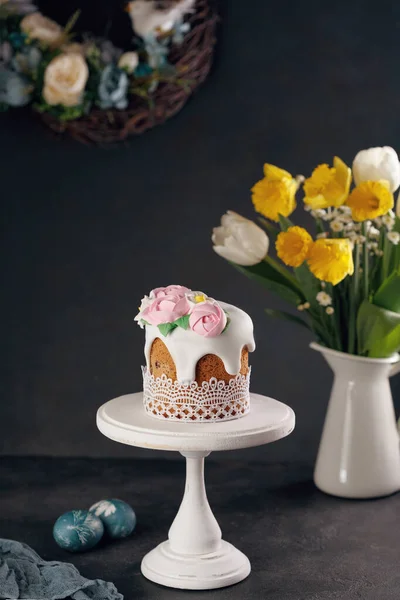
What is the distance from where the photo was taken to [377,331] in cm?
199

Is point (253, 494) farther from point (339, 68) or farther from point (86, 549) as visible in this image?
point (339, 68)

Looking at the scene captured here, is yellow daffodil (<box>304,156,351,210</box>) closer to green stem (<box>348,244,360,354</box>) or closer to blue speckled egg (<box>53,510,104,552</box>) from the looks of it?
green stem (<box>348,244,360,354</box>)

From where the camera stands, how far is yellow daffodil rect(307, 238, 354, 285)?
179 cm

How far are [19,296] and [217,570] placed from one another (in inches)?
39.8

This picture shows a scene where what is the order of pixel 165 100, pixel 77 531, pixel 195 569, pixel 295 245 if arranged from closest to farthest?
pixel 195 569 → pixel 77 531 → pixel 295 245 → pixel 165 100

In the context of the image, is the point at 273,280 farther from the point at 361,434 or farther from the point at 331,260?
the point at 361,434

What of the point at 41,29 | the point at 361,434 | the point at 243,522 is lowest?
the point at 243,522

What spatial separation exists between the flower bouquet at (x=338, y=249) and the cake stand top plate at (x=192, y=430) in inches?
15.1

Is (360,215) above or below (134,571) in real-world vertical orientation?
above

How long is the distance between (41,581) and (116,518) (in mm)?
235

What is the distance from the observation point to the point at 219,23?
7.30 ft

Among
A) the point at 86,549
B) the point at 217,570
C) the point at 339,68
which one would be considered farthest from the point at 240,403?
the point at 339,68

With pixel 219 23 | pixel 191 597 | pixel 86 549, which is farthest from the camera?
pixel 219 23

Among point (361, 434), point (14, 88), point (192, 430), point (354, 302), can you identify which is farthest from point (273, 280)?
point (14, 88)
